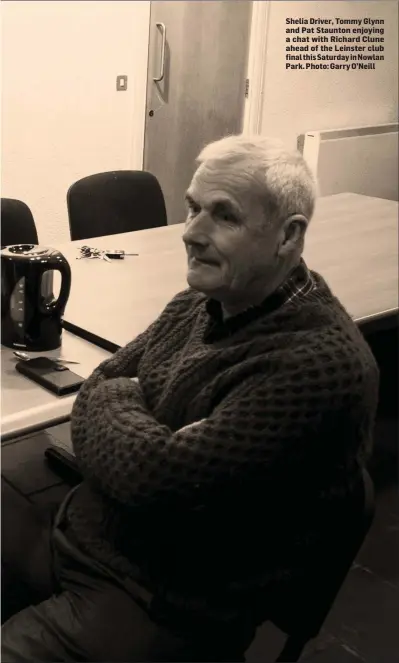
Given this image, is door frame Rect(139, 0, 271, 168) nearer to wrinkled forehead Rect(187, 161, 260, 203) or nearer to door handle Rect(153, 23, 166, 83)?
door handle Rect(153, 23, 166, 83)

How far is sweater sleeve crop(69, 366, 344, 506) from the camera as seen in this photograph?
1.06 meters

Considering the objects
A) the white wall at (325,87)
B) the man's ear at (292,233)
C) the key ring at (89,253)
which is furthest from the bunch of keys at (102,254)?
the white wall at (325,87)

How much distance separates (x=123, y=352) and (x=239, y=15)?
11.6 feet

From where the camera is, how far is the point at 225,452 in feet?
3.52

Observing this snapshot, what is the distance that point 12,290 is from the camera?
1509 millimetres

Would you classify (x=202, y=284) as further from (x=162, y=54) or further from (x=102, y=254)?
(x=162, y=54)

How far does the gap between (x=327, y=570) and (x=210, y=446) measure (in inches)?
11.3

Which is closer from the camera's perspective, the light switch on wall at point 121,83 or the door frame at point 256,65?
the light switch on wall at point 121,83

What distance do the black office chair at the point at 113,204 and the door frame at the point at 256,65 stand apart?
169cm

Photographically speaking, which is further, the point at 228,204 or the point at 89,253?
the point at 89,253

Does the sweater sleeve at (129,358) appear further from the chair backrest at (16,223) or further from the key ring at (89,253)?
the chair backrest at (16,223)

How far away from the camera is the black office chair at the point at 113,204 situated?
102 inches

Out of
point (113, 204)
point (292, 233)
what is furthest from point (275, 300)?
point (113, 204)

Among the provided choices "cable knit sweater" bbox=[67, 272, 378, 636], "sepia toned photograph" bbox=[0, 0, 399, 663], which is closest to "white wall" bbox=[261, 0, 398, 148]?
"sepia toned photograph" bbox=[0, 0, 399, 663]
